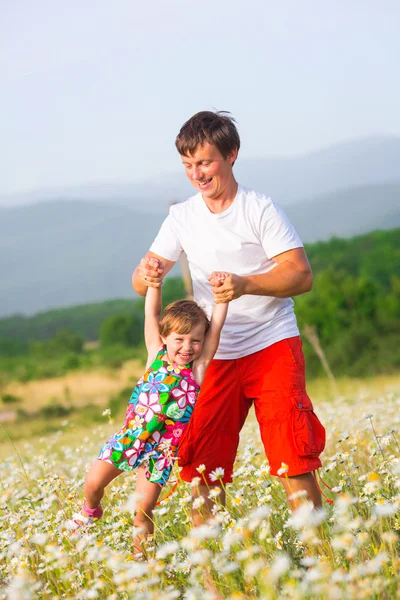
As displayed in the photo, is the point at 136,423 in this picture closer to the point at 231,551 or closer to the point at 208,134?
the point at 231,551

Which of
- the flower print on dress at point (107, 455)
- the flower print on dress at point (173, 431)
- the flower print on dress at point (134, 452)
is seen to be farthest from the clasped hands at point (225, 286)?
the flower print on dress at point (107, 455)

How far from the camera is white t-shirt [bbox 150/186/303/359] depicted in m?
4.33

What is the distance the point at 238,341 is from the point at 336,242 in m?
50.8

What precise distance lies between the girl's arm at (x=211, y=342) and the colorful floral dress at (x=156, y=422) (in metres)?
0.05

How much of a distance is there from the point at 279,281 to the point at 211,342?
0.50m

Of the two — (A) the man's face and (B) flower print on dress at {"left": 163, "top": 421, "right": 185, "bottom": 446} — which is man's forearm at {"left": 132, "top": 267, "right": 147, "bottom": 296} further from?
(B) flower print on dress at {"left": 163, "top": 421, "right": 185, "bottom": 446}

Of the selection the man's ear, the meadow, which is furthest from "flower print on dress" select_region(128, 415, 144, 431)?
the man's ear

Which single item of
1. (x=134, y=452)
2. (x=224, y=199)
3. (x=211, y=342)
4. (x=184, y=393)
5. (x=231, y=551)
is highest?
(x=224, y=199)

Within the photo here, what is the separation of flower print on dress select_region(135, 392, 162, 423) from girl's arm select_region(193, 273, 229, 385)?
27 centimetres

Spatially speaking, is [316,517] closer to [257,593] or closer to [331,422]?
[257,593]

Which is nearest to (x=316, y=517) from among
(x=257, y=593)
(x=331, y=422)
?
(x=257, y=593)

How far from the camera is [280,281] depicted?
416 centimetres

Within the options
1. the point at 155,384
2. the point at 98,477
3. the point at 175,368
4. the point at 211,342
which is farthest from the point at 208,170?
the point at 98,477

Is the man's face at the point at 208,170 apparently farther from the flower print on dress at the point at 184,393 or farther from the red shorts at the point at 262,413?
the flower print on dress at the point at 184,393
